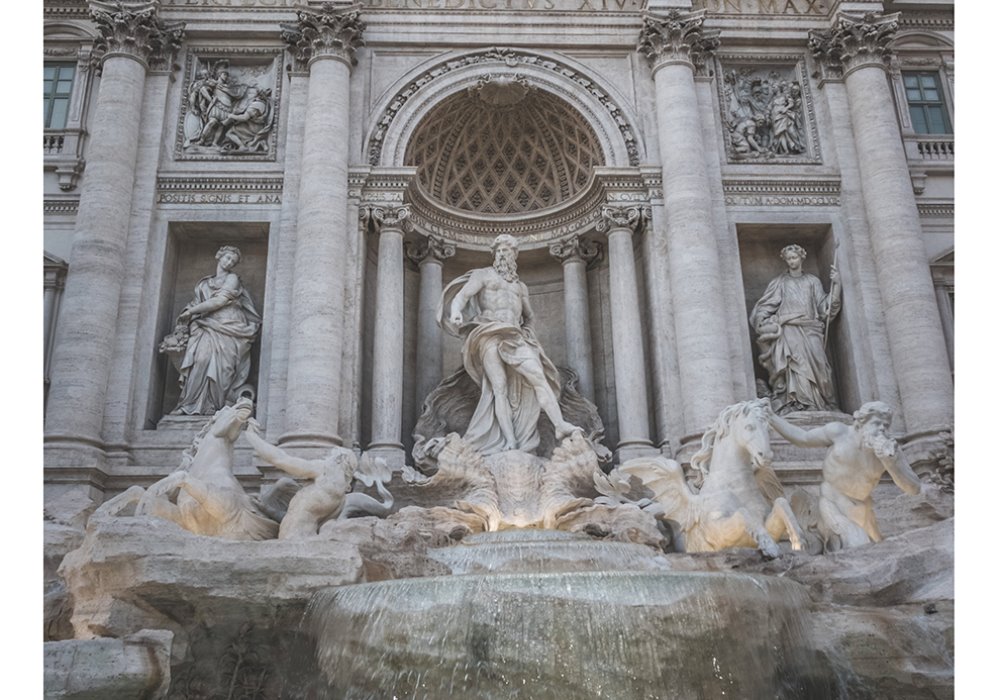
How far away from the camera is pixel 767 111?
16.0 meters

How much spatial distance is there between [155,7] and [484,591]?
1357cm

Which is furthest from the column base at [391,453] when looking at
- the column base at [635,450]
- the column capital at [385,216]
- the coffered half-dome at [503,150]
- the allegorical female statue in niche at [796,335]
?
the allegorical female statue in niche at [796,335]

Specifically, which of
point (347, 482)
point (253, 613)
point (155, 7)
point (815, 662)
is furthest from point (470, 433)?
point (155, 7)

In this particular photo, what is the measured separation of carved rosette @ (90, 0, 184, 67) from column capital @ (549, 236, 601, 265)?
8.02 metres

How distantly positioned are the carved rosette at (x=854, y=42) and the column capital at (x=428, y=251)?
7945 mm

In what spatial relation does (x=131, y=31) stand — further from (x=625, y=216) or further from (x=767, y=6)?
(x=767, y=6)

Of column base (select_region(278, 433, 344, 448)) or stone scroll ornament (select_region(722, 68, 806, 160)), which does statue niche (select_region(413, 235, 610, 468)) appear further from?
stone scroll ornament (select_region(722, 68, 806, 160))

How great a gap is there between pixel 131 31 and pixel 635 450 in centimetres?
1148

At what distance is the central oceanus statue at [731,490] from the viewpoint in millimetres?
9141

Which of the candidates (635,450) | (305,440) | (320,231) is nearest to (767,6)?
(635,450)

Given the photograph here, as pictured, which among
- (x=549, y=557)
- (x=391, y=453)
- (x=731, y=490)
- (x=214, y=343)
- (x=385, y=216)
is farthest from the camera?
(x=385, y=216)

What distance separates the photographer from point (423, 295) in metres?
15.5

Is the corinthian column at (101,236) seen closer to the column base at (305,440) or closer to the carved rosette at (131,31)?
the carved rosette at (131,31)

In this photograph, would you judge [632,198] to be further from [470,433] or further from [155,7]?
[155,7]
